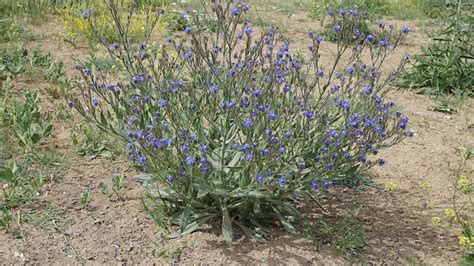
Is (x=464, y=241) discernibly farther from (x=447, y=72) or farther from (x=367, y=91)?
(x=447, y=72)

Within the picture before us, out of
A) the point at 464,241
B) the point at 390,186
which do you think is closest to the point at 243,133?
the point at 390,186

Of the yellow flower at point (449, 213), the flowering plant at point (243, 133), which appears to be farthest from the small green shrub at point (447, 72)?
the flowering plant at point (243, 133)

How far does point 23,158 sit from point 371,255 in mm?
2307

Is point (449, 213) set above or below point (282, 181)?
below

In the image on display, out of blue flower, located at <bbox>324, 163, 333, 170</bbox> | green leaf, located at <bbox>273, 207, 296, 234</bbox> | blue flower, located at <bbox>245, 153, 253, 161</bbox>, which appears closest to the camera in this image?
blue flower, located at <bbox>245, 153, 253, 161</bbox>

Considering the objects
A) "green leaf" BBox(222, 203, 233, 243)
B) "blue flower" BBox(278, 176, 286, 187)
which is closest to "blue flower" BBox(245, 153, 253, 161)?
"blue flower" BBox(278, 176, 286, 187)

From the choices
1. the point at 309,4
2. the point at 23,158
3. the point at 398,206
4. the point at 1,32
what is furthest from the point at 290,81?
the point at 309,4

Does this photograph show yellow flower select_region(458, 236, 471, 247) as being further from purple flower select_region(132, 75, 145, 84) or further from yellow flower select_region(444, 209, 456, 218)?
purple flower select_region(132, 75, 145, 84)

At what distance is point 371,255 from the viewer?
343cm

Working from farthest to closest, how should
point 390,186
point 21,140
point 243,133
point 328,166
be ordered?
point 21,140 → point 390,186 → point 243,133 → point 328,166

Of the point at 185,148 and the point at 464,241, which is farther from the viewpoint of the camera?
the point at 464,241

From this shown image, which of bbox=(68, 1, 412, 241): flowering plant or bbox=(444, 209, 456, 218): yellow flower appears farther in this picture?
bbox=(444, 209, 456, 218): yellow flower

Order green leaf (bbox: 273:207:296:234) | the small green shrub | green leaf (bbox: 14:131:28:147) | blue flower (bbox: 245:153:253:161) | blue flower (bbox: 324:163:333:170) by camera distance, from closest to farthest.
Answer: blue flower (bbox: 245:153:253:161), blue flower (bbox: 324:163:333:170), green leaf (bbox: 273:207:296:234), green leaf (bbox: 14:131:28:147), the small green shrub

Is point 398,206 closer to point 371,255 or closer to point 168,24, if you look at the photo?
point 371,255
